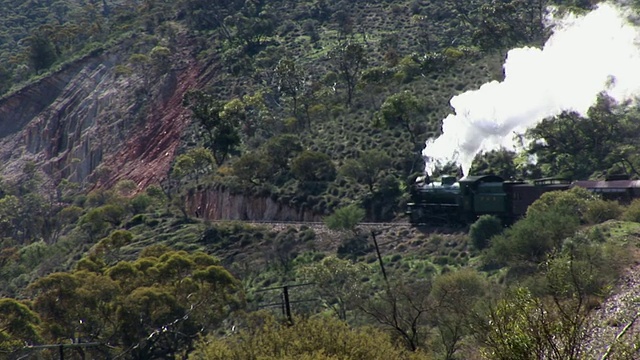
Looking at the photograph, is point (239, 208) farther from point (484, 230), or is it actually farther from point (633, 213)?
point (633, 213)

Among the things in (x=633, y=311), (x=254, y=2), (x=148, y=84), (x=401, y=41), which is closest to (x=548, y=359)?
(x=633, y=311)

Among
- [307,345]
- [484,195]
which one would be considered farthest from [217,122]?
[307,345]

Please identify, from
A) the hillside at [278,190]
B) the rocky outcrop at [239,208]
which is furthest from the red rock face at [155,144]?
the rocky outcrop at [239,208]

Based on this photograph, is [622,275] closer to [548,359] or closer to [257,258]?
[548,359]

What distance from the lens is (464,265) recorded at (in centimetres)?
4359

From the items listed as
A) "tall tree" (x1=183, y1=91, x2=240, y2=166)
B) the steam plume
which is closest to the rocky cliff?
"tall tree" (x1=183, y1=91, x2=240, y2=166)

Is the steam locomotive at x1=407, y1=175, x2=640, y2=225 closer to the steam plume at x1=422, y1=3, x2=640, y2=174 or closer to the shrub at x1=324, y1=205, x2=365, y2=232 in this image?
the shrub at x1=324, y1=205, x2=365, y2=232

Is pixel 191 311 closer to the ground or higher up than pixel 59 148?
closer to the ground

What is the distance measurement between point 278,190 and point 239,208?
3.61m

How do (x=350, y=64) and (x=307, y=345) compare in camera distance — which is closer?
(x=307, y=345)

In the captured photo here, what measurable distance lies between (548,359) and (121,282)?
95.4 ft

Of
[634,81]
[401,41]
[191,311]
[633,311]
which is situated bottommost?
[191,311]

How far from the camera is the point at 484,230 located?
44.4 m

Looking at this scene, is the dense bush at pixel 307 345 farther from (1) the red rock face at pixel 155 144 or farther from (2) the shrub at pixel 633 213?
(1) the red rock face at pixel 155 144
